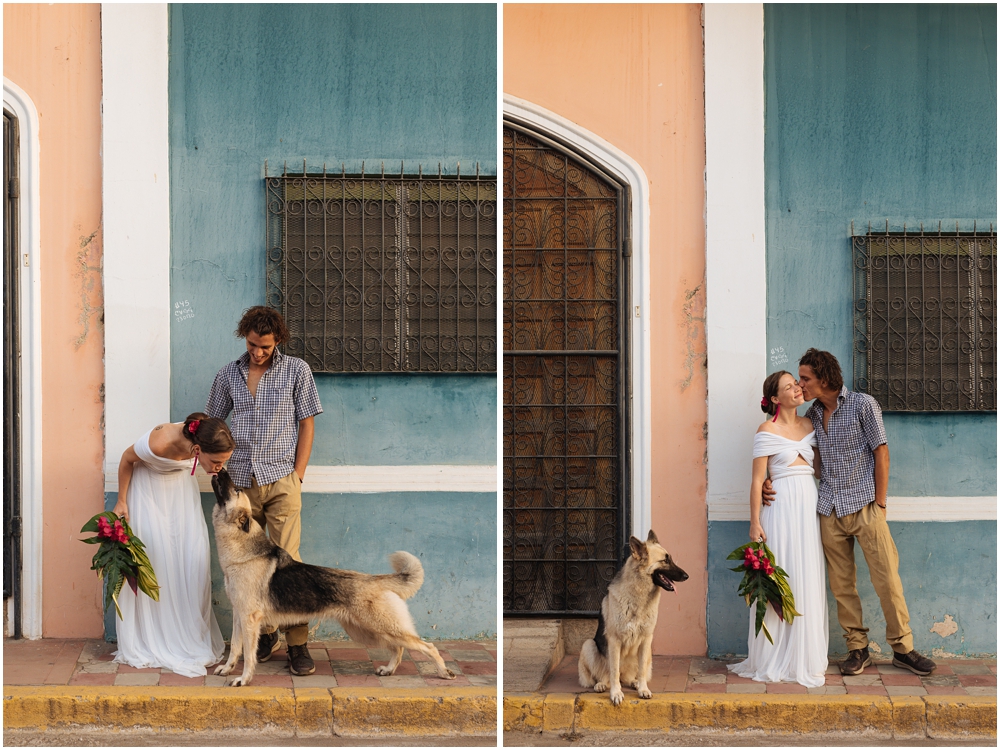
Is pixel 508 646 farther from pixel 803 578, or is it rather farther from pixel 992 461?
pixel 992 461

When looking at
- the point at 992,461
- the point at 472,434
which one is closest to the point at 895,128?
the point at 992,461

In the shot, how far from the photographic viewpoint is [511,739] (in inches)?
172

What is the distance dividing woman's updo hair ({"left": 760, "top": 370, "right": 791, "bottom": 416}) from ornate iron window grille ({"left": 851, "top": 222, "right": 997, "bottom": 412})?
67cm

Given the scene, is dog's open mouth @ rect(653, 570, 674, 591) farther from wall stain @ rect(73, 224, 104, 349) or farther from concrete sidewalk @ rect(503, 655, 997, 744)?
wall stain @ rect(73, 224, 104, 349)

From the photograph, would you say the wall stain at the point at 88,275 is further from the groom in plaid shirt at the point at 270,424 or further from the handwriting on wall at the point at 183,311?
the groom in plaid shirt at the point at 270,424

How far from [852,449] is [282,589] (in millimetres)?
3066

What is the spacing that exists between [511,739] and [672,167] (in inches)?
127

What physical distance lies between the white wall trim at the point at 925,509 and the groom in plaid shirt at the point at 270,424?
236 cm

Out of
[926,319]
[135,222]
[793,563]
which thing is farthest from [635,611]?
[135,222]

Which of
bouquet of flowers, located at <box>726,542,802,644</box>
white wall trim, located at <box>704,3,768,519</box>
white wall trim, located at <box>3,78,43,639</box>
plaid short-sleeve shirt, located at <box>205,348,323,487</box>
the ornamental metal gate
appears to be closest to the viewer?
bouquet of flowers, located at <box>726,542,802,644</box>

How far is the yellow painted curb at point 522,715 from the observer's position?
441 centimetres

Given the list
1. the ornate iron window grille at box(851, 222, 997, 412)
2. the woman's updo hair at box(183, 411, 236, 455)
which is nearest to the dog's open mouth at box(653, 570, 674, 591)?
the ornate iron window grille at box(851, 222, 997, 412)

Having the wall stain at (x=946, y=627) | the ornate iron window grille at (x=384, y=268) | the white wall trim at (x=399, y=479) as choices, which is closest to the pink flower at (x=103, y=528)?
the white wall trim at (x=399, y=479)

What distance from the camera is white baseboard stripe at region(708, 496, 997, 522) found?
516cm
